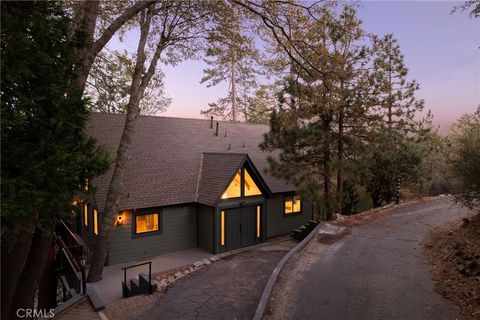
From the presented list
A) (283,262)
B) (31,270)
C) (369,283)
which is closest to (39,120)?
(31,270)

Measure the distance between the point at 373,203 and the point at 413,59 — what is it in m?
11.3

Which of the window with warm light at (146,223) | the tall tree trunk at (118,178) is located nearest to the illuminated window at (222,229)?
the window with warm light at (146,223)

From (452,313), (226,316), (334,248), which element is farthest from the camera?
(334,248)

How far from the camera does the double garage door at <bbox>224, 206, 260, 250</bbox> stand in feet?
48.3

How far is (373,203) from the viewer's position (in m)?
22.2

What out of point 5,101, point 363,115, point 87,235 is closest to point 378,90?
point 363,115

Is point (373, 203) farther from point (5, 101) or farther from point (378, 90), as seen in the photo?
point (5, 101)

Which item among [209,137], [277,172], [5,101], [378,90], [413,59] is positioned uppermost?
[413,59]

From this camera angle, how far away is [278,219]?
58.9ft

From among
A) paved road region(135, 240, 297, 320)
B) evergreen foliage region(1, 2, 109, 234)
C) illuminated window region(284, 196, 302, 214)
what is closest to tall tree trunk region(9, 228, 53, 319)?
evergreen foliage region(1, 2, 109, 234)

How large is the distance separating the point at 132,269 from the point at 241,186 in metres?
6.47

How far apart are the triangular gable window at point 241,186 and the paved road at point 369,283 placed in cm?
508

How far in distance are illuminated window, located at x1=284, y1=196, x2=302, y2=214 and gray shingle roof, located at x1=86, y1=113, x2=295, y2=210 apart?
2.47 feet

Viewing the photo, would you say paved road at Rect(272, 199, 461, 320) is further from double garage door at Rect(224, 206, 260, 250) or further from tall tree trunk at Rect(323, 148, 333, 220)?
double garage door at Rect(224, 206, 260, 250)
